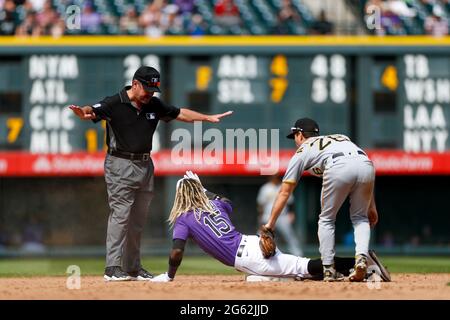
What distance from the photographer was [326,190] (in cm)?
1073

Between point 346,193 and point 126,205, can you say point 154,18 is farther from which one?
point 346,193

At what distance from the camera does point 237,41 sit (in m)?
23.7

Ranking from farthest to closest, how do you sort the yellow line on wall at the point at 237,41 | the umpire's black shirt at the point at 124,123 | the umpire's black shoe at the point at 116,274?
the yellow line on wall at the point at 237,41, the umpire's black shirt at the point at 124,123, the umpire's black shoe at the point at 116,274

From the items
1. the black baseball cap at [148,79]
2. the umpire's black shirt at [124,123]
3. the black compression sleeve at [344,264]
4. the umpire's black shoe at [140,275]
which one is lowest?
the umpire's black shoe at [140,275]

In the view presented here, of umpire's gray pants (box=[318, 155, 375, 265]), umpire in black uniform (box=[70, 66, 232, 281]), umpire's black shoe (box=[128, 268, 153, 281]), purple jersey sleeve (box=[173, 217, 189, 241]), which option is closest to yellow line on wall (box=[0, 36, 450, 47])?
umpire in black uniform (box=[70, 66, 232, 281])

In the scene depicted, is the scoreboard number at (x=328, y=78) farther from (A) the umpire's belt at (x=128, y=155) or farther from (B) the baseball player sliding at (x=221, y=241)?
(B) the baseball player sliding at (x=221, y=241)

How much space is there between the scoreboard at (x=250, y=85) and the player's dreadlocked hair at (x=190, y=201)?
493 inches

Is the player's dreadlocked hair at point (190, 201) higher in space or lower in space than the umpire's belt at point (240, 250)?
higher

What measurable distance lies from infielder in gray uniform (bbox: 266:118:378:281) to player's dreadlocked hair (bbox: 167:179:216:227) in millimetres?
641

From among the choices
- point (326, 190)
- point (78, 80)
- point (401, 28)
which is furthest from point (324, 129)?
point (326, 190)

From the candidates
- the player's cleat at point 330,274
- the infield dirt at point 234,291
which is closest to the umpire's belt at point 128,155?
the infield dirt at point 234,291

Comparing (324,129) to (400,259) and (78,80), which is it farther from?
(78,80)

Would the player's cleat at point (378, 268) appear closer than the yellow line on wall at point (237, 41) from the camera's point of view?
Yes

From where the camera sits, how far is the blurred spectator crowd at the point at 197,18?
78.5 ft
